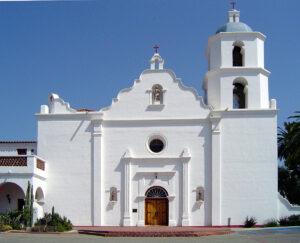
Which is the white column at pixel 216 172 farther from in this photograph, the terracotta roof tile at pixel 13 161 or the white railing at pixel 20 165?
the terracotta roof tile at pixel 13 161

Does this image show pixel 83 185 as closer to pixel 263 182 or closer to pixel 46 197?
pixel 46 197

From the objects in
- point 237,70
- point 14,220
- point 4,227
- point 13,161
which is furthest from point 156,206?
point 237,70

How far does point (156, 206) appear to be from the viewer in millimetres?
31906

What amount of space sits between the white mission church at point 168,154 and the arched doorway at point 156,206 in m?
0.06

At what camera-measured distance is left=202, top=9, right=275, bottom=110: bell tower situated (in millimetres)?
32625

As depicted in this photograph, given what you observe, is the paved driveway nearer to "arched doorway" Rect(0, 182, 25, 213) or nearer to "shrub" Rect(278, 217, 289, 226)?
"shrub" Rect(278, 217, 289, 226)

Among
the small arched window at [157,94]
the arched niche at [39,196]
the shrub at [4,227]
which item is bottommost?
the shrub at [4,227]

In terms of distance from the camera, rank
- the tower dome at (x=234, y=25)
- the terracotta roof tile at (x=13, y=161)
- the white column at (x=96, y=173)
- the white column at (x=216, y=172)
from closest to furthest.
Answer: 1. the terracotta roof tile at (x=13, y=161)
2. the white column at (x=216, y=172)
3. the white column at (x=96, y=173)
4. the tower dome at (x=234, y=25)

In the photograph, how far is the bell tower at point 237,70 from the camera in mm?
32625

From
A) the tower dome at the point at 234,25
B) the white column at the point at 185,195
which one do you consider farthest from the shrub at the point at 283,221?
the tower dome at the point at 234,25

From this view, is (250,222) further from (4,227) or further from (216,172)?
(4,227)

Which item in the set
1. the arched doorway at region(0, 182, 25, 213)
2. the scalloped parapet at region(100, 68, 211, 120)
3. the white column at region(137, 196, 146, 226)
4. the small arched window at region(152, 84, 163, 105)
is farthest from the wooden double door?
the arched doorway at region(0, 182, 25, 213)

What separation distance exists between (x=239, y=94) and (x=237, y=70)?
183 centimetres

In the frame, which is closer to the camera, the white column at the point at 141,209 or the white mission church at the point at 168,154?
the white mission church at the point at 168,154
